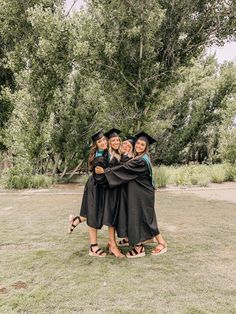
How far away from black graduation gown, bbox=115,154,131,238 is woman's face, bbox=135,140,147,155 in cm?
20

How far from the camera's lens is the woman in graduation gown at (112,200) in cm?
548

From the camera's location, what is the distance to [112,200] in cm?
559

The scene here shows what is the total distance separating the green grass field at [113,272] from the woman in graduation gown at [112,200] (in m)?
0.31

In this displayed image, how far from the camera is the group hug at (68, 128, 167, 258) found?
541 centimetres

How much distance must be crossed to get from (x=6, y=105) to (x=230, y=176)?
41.0 ft

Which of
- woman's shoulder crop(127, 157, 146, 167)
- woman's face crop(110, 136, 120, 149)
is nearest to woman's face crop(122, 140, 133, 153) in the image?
woman's face crop(110, 136, 120, 149)

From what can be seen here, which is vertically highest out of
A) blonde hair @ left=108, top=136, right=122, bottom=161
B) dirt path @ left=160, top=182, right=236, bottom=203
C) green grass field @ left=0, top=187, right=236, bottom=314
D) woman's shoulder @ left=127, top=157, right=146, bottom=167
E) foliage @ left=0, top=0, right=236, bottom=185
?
foliage @ left=0, top=0, right=236, bottom=185

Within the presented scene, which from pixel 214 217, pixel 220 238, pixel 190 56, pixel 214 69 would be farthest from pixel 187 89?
pixel 220 238

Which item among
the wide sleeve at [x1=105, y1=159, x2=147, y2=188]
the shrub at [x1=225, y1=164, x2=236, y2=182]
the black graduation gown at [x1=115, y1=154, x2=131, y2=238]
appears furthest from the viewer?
the shrub at [x1=225, y1=164, x2=236, y2=182]

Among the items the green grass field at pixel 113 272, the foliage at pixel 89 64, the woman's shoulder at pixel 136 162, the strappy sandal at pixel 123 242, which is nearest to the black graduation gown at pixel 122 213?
the woman's shoulder at pixel 136 162

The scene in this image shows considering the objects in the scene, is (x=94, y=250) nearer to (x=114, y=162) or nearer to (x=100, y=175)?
(x=100, y=175)

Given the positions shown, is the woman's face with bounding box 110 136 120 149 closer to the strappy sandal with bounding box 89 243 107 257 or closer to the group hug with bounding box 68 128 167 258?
the group hug with bounding box 68 128 167 258

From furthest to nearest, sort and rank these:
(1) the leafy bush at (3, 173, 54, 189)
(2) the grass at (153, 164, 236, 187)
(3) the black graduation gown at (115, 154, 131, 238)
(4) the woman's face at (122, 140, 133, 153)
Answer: (2) the grass at (153, 164, 236, 187) → (1) the leafy bush at (3, 173, 54, 189) → (4) the woman's face at (122, 140, 133, 153) → (3) the black graduation gown at (115, 154, 131, 238)

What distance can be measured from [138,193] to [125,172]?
0.41 m
